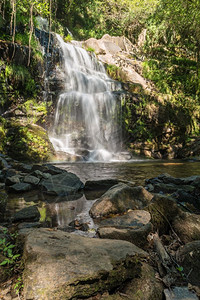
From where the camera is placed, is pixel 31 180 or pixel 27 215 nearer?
pixel 27 215

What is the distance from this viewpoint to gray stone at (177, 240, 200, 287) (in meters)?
1.41

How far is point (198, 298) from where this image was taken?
1.21m

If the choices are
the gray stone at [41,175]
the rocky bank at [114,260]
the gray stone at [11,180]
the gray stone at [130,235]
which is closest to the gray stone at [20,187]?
the gray stone at [11,180]

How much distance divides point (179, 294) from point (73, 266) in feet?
2.37

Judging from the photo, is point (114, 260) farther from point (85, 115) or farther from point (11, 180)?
point (85, 115)

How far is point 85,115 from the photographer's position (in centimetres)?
1269

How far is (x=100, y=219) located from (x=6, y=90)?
32.6 feet

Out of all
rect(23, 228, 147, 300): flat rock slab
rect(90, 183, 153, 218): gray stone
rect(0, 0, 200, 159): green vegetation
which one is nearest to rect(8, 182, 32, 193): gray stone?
rect(90, 183, 153, 218): gray stone

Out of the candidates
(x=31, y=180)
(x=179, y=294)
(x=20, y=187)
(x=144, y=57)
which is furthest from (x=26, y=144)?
(x=144, y=57)

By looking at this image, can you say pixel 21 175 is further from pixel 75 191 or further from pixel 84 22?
pixel 84 22

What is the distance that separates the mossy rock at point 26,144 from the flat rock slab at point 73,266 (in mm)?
7351

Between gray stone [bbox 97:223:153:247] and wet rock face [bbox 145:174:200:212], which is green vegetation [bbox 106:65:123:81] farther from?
gray stone [bbox 97:223:153:247]

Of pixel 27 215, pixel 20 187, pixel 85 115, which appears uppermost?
pixel 85 115

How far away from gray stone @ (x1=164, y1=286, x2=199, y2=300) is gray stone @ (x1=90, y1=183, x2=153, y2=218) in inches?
62.3
